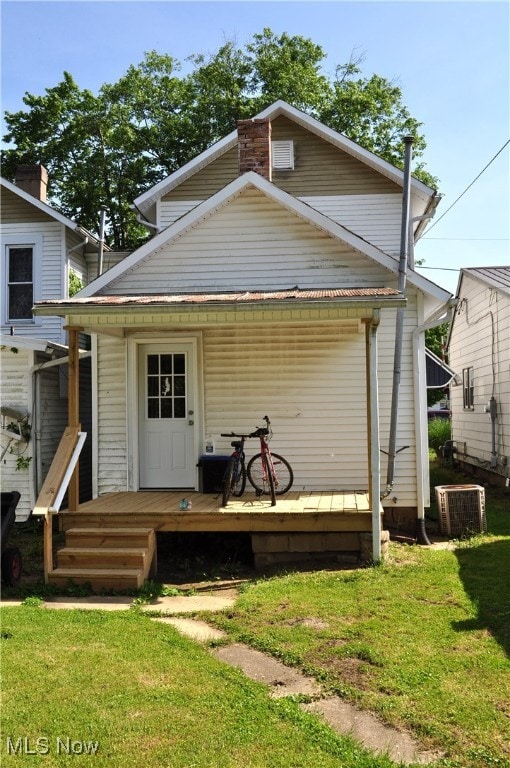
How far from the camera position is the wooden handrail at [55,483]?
6773mm

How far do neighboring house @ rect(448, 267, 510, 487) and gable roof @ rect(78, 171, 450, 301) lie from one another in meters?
4.27

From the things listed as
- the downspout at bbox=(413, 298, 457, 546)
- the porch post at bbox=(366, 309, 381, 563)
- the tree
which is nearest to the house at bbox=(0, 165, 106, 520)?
the porch post at bbox=(366, 309, 381, 563)

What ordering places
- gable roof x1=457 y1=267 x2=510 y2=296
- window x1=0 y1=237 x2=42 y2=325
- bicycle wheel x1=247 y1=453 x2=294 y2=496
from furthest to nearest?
1. window x1=0 y1=237 x2=42 y2=325
2. gable roof x1=457 y1=267 x2=510 y2=296
3. bicycle wheel x1=247 y1=453 x2=294 y2=496

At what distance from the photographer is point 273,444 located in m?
9.09

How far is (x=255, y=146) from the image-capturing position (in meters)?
9.65

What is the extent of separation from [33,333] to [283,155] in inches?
235

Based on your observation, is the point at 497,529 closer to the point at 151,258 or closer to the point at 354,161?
the point at 151,258

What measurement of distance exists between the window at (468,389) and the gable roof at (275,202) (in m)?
7.76

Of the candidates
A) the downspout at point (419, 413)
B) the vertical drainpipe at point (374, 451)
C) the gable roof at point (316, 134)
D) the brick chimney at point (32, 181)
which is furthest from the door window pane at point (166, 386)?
the brick chimney at point (32, 181)

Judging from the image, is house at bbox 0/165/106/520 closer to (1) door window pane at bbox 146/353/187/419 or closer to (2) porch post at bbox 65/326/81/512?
(1) door window pane at bbox 146/353/187/419

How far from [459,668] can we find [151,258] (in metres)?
6.58

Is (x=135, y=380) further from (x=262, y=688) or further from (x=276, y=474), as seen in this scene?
(x=262, y=688)

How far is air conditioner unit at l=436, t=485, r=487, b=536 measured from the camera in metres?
9.02

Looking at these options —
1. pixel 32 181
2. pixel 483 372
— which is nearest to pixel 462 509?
pixel 483 372
